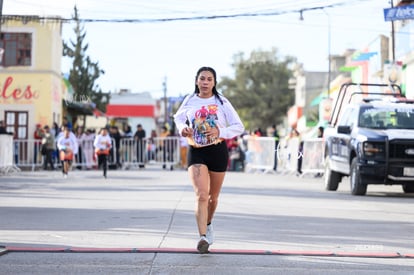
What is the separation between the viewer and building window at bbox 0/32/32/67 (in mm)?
38531

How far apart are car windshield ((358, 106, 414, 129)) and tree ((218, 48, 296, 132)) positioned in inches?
2878

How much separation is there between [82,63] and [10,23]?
5.33 meters

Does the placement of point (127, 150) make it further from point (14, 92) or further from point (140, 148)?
point (14, 92)

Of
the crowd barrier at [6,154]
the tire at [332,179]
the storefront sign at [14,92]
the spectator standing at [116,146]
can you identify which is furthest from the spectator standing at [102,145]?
the storefront sign at [14,92]

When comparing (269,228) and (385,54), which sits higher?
(385,54)

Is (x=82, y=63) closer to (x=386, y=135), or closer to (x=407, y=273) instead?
(x=386, y=135)

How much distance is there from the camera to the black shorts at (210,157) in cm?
919

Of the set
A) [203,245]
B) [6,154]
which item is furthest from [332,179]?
[203,245]

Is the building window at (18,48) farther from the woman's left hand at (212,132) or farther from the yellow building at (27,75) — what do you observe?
the woman's left hand at (212,132)

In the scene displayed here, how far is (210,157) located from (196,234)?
191cm

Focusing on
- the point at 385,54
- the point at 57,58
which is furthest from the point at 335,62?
the point at 57,58

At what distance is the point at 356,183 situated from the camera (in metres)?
18.9

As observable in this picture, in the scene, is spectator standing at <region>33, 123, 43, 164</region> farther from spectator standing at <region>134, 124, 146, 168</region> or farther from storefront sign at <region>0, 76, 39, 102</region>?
spectator standing at <region>134, 124, 146, 168</region>

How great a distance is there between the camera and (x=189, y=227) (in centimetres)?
1167
